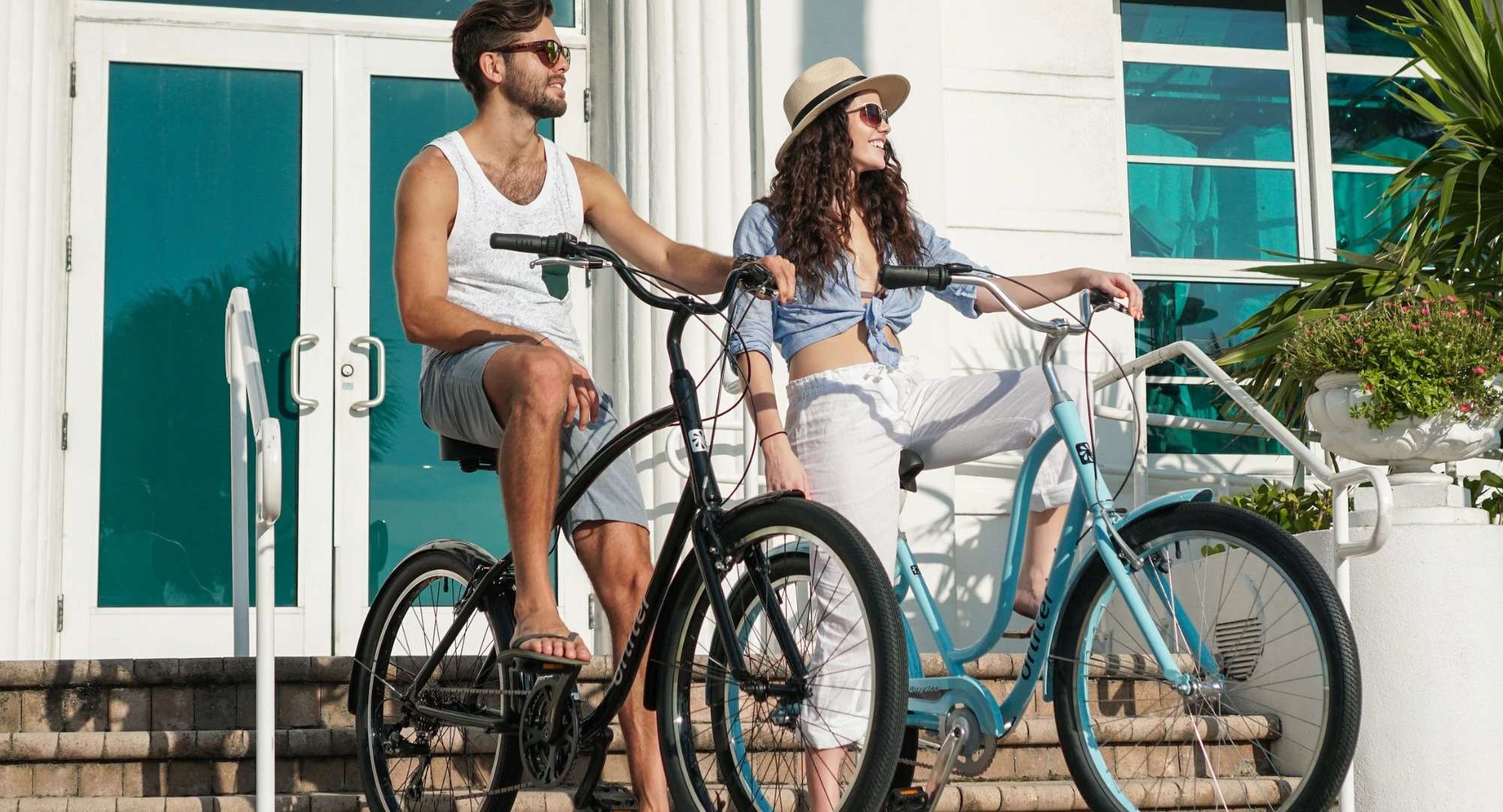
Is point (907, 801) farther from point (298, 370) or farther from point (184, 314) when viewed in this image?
point (184, 314)

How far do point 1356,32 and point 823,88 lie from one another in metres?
4.48

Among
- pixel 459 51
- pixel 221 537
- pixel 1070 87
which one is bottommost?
pixel 221 537

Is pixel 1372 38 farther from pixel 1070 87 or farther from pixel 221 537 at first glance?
pixel 221 537

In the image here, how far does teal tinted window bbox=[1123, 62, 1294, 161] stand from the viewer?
7180mm

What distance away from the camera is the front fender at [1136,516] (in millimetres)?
3045

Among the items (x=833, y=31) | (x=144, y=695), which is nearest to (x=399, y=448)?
(x=144, y=695)

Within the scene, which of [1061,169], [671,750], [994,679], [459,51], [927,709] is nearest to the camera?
[671,750]

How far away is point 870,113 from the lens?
3.91m

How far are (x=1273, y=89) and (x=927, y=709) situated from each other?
187 inches

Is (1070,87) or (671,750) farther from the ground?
(1070,87)

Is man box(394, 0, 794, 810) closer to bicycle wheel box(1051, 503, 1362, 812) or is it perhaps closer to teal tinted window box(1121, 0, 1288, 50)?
bicycle wheel box(1051, 503, 1362, 812)

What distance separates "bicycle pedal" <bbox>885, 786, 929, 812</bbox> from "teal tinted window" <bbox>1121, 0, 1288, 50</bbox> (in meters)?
4.78

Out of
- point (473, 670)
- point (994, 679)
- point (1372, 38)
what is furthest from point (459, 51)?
point (1372, 38)

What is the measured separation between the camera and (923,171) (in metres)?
6.28
